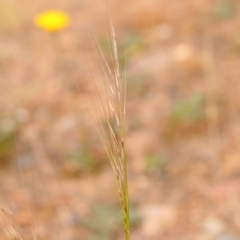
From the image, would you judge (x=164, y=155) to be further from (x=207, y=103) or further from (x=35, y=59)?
(x=35, y=59)

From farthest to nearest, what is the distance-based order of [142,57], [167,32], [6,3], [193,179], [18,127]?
[6,3], [167,32], [142,57], [18,127], [193,179]

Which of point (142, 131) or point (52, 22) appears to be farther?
point (142, 131)

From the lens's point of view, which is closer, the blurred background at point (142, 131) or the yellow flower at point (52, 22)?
the blurred background at point (142, 131)

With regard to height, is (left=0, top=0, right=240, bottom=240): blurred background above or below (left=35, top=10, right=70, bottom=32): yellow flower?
below

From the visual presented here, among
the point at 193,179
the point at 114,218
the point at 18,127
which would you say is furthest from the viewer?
the point at 18,127

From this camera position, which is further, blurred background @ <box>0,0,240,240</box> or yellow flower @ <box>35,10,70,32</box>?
yellow flower @ <box>35,10,70,32</box>

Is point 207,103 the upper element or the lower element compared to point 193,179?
upper

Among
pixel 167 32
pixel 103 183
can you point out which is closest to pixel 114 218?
pixel 103 183

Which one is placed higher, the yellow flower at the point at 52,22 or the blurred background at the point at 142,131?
the yellow flower at the point at 52,22
